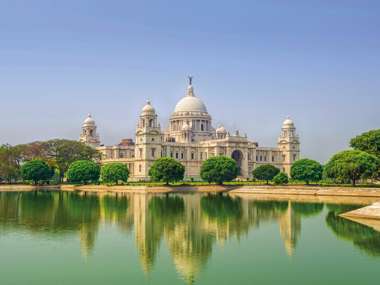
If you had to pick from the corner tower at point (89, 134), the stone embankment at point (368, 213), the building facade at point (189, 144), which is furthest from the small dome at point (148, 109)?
the stone embankment at point (368, 213)

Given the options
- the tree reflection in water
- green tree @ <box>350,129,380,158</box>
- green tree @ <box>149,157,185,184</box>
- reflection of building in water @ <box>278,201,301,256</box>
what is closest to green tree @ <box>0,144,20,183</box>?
green tree @ <box>149,157,185,184</box>

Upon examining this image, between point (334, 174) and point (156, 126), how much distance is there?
3941cm

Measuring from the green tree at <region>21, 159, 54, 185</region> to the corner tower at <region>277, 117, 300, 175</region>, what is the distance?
49722 millimetres

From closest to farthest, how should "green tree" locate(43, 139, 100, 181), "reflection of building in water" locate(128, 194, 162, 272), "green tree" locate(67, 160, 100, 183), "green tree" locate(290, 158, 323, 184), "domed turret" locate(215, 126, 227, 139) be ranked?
"reflection of building in water" locate(128, 194, 162, 272), "green tree" locate(290, 158, 323, 184), "green tree" locate(67, 160, 100, 183), "green tree" locate(43, 139, 100, 181), "domed turret" locate(215, 126, 227, 139)

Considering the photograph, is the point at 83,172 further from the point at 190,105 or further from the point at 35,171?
the point at 190,105

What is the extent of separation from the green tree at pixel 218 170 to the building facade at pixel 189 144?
17.8 meters

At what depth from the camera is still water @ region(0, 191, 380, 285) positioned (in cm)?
1950

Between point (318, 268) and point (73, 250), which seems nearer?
point (318, 268)

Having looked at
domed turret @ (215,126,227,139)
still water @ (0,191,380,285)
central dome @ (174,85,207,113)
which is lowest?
still water @ (0,191,380,285)

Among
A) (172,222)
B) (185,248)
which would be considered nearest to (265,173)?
(172,222)

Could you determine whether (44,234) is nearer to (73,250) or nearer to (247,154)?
(73,250)

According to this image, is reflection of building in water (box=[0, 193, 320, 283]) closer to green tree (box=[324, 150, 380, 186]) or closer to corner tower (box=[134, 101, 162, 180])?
green tree (box=[324, 150, 380, 186])

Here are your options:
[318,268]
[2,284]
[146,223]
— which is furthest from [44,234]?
[318,268]

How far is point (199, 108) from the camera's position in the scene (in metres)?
109
